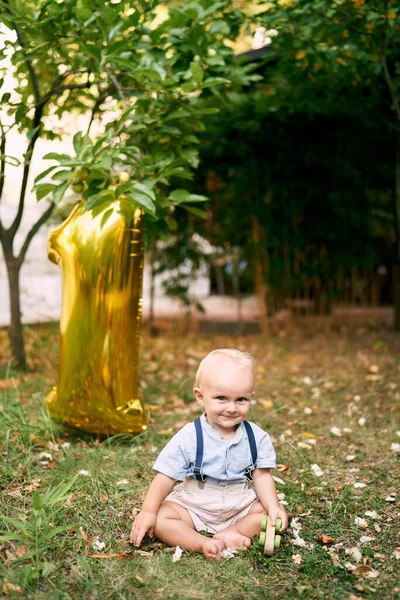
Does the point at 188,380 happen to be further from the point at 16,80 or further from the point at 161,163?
the point at 16,80

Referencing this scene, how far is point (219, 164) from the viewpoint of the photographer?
22.1 feet

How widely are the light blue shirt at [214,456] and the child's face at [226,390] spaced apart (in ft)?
0.24

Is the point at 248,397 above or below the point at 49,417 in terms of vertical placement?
above

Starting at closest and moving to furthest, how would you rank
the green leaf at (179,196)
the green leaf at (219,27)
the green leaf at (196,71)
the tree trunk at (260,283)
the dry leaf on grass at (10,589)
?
the dry leaf on grass at (10,589) → the green leaf at (196,71) → the green leaf at (179,196) → the green leaf at (219,27) → the tree trunk at (260,283)

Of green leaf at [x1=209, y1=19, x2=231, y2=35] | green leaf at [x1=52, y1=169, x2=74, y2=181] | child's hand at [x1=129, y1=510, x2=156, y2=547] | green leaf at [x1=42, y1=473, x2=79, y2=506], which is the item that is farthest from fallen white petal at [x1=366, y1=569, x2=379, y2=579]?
green leaf at [x1=209, y1=19, x2=231, y2=35]

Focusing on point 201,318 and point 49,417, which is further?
point 201,318

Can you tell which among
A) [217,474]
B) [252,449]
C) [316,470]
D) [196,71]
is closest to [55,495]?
[217,474]

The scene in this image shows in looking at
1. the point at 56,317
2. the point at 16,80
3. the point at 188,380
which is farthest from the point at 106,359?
the point at 56,317

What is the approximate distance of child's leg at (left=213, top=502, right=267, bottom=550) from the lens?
2092 mm

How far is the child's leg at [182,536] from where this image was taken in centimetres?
202

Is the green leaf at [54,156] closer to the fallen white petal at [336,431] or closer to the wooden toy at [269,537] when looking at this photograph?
the wooden toy at [269,537]

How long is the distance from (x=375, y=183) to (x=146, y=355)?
10.8 feet

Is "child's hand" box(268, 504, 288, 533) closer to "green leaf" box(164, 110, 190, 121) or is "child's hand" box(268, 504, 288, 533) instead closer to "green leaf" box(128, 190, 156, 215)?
"green leaf" box(128, 190, 156, 215)

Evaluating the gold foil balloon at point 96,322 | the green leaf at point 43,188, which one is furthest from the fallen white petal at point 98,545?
the green leaf at point 43,188
